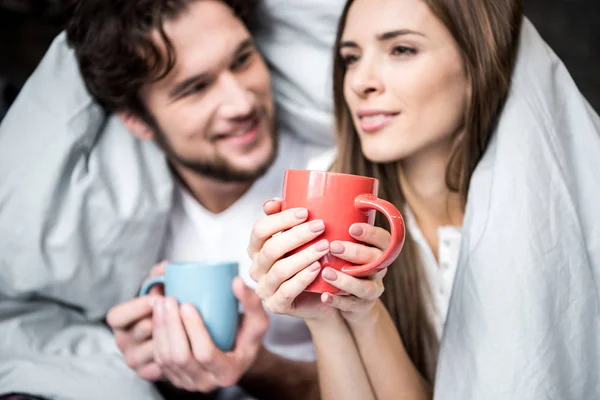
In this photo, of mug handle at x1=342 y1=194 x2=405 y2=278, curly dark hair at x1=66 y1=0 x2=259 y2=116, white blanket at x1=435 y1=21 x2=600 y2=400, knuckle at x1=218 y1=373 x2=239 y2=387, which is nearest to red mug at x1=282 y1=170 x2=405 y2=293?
mug handle at x1=342 y1=194 x2=405 y2=278

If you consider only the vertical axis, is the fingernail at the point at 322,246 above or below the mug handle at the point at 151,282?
above

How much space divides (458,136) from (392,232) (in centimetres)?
38

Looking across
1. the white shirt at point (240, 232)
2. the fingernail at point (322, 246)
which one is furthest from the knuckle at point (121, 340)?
the fingernail at point (322, 246)

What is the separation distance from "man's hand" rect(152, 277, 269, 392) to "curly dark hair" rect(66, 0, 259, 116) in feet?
1.40

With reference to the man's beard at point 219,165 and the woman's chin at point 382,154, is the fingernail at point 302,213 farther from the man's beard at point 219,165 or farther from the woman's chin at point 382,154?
the man's beard at point 219,165

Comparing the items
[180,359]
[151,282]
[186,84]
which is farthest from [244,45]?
[180,359]

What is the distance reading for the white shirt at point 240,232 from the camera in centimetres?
107

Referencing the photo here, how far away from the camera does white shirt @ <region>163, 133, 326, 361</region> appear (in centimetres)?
107

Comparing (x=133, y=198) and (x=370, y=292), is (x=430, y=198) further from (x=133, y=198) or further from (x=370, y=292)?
(x=133, y=198)

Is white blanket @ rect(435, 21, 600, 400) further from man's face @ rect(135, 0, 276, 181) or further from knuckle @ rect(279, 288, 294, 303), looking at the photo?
man's face @ rect(135, 0, 276, 181)

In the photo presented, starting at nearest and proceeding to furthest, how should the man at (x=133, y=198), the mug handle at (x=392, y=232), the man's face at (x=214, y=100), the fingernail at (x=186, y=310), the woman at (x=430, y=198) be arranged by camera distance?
the mug handle at (x=392, y=232)
the woman at (x=430, y=198)
the fingernail at (x=186, y=310)
the man at (x=133, y=198)
the man's face at (x=214, y=100)

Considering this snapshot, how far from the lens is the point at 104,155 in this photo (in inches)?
40.1

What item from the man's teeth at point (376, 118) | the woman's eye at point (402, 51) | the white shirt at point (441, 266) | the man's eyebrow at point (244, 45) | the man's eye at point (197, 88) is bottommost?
the white shirt at point (441, 266)

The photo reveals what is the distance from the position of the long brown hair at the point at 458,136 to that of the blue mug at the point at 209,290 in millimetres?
268
